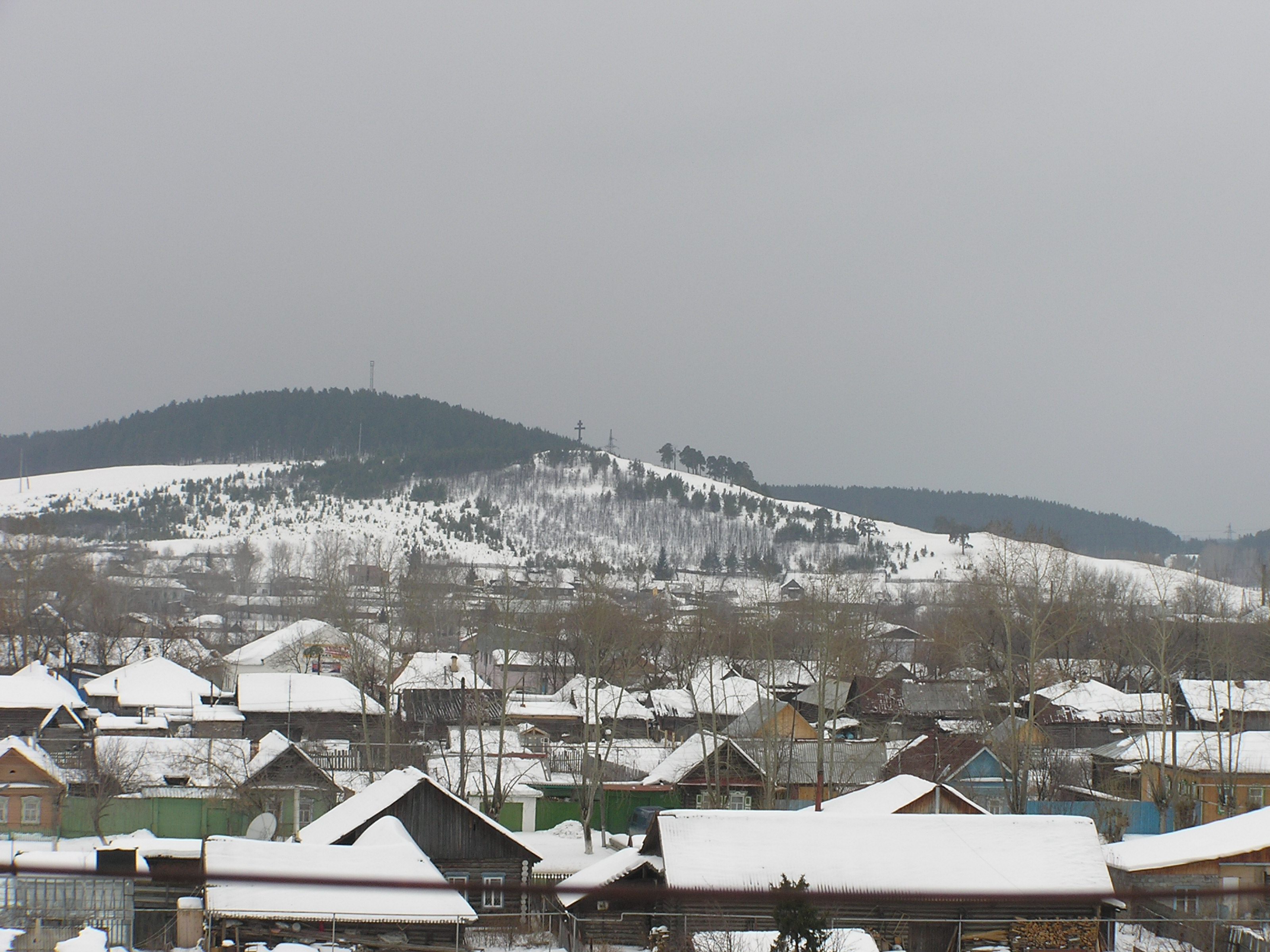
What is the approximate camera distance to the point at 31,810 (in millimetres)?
25578

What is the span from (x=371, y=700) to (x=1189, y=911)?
26698 millimetres

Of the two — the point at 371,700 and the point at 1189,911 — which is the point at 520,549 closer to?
the point at 371,700

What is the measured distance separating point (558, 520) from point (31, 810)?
15393 cm

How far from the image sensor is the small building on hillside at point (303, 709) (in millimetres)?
36594

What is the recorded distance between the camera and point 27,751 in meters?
25.7

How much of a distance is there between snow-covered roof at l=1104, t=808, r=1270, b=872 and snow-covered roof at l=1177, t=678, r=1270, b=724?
49.7 feet

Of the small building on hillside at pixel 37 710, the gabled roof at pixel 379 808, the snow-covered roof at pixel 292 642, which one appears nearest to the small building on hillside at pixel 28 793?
the small building on hillside at pixel 37 710

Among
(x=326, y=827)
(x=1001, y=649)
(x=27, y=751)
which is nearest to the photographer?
(x=326, y=827)

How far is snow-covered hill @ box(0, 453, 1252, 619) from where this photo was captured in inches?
6526

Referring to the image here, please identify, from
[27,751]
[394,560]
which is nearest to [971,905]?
[27,751]

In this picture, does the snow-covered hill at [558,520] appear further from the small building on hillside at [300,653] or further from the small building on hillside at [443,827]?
the small building on hillside at [443,827]

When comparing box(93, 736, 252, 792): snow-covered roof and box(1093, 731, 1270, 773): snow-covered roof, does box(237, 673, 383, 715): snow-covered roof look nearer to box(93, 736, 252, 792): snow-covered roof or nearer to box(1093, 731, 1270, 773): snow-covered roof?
box(93, 736, 252, 792): snow-covered roof

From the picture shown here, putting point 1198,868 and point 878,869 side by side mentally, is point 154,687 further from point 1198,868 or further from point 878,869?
point 1198,868

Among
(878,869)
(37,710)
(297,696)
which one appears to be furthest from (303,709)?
(878,869)
